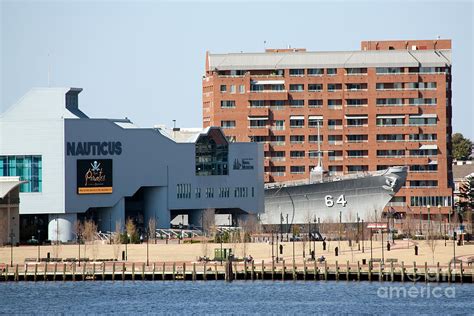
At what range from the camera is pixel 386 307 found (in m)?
155

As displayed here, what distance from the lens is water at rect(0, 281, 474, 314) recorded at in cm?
15438

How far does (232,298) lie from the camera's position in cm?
16200

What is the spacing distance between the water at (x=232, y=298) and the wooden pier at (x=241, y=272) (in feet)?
4.45

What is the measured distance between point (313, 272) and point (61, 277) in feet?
72.5

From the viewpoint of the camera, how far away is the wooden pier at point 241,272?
17138 cm

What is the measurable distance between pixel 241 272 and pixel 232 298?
13.5 meters

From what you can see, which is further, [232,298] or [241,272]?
[241,272]

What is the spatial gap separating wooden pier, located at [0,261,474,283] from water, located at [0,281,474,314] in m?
1.36

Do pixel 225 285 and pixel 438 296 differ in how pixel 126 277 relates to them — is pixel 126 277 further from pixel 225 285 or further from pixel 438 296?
pixel 438 296

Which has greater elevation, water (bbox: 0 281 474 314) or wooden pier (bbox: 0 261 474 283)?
wooden pier (bbox: 0 261 474 283)

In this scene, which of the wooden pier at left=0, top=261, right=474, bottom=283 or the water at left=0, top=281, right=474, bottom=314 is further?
the wooden pier at left=0, top=261, right=474, bottom=283

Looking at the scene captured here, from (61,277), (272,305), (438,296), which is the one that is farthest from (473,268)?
(61,277)

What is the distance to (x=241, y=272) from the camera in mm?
175375

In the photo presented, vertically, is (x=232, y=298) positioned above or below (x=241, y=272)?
below
